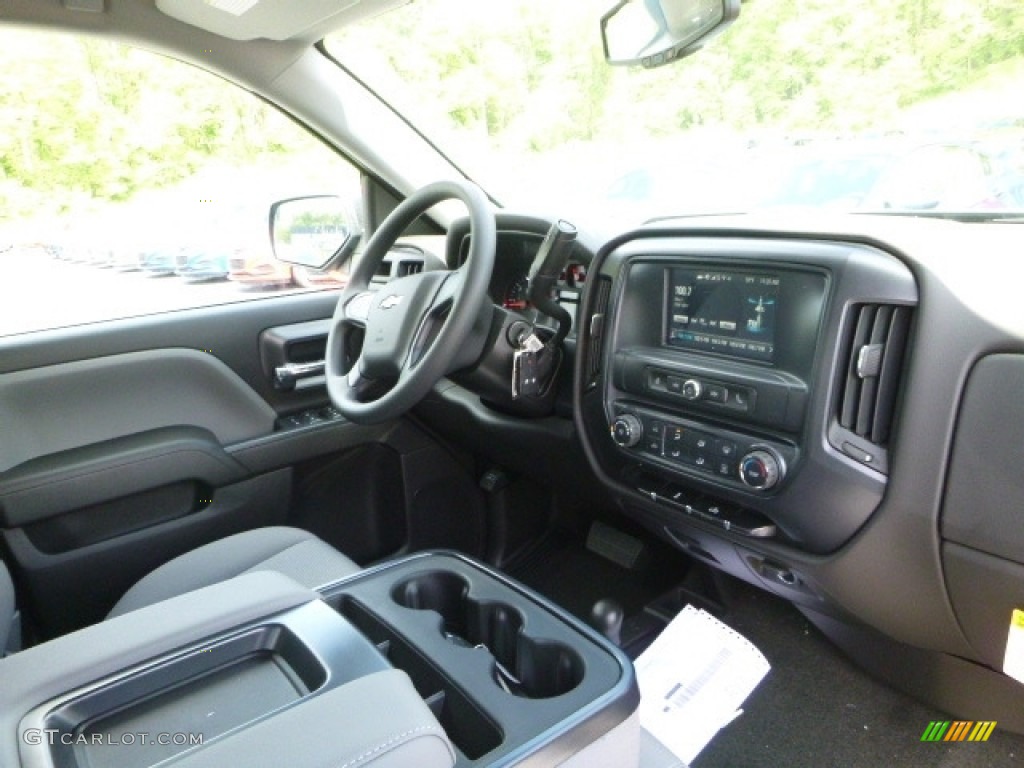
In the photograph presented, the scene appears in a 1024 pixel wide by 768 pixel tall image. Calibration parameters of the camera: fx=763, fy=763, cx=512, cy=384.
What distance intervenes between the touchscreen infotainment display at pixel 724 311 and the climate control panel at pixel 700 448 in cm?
16

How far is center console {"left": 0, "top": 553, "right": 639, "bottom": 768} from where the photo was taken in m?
0.84

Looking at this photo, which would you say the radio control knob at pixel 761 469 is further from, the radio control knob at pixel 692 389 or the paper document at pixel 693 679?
the paper document at pixel 693 679

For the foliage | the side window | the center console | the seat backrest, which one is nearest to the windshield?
the foliage

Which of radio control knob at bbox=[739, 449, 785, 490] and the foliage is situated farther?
the foliage

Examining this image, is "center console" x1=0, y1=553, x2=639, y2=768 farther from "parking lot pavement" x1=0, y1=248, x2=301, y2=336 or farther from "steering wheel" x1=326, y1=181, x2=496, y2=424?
"parking lot pavement" x1=0, y1=248, x2=301, y2=336

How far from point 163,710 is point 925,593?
3.97 feet

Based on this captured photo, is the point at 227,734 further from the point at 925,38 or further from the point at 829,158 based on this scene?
the point at 925,38

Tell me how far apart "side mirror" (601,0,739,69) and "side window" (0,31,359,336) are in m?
1.01

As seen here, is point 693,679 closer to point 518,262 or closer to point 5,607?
point 518,262

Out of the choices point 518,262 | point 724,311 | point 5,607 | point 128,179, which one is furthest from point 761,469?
point 128,179

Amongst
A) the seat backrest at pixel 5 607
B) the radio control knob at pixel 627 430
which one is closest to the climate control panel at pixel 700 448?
the radio control knob at pixel 627 430

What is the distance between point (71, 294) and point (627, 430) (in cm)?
158

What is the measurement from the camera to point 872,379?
1.25 meters

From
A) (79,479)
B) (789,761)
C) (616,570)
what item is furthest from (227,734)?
(616,570)
